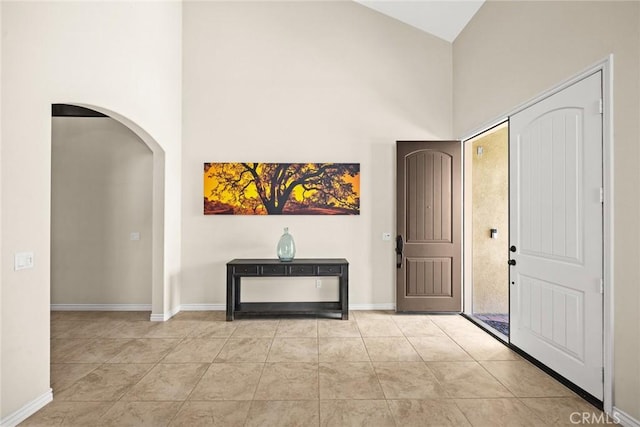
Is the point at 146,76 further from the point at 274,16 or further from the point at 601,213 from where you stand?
the point at 601,213

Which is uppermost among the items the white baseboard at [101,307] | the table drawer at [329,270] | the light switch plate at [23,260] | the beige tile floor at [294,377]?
the light switch plate at [23,260]

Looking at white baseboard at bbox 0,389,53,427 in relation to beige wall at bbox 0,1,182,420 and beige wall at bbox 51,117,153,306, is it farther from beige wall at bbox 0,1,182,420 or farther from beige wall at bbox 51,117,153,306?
beige wall at bbox 51,117,153,306

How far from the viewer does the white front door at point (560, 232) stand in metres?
2.48

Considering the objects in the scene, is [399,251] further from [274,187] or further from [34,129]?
[34,129]

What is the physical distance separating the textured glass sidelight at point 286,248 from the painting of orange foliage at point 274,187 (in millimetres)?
462

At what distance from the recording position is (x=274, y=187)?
5.00 metres

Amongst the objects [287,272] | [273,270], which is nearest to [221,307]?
[273,270]

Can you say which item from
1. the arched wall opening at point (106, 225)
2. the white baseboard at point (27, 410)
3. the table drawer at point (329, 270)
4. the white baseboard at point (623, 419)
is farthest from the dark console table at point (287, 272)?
the white baseboard at point (623, 419)

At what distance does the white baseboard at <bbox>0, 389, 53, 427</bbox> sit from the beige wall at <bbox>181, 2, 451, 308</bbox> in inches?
98.9

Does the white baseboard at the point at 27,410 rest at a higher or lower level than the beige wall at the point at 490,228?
lower

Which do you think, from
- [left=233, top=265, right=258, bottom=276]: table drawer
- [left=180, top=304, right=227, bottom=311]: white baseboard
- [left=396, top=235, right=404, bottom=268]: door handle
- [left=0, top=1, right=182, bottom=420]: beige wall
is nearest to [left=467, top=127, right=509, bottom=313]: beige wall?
[left=396, top=235, right=404, bottom=268]: door handle

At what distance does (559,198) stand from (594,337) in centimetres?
104

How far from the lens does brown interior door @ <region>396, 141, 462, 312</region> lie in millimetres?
4820

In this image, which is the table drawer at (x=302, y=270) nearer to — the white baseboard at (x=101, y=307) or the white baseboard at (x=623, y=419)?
the white baseboard at (x=101, y=307)
